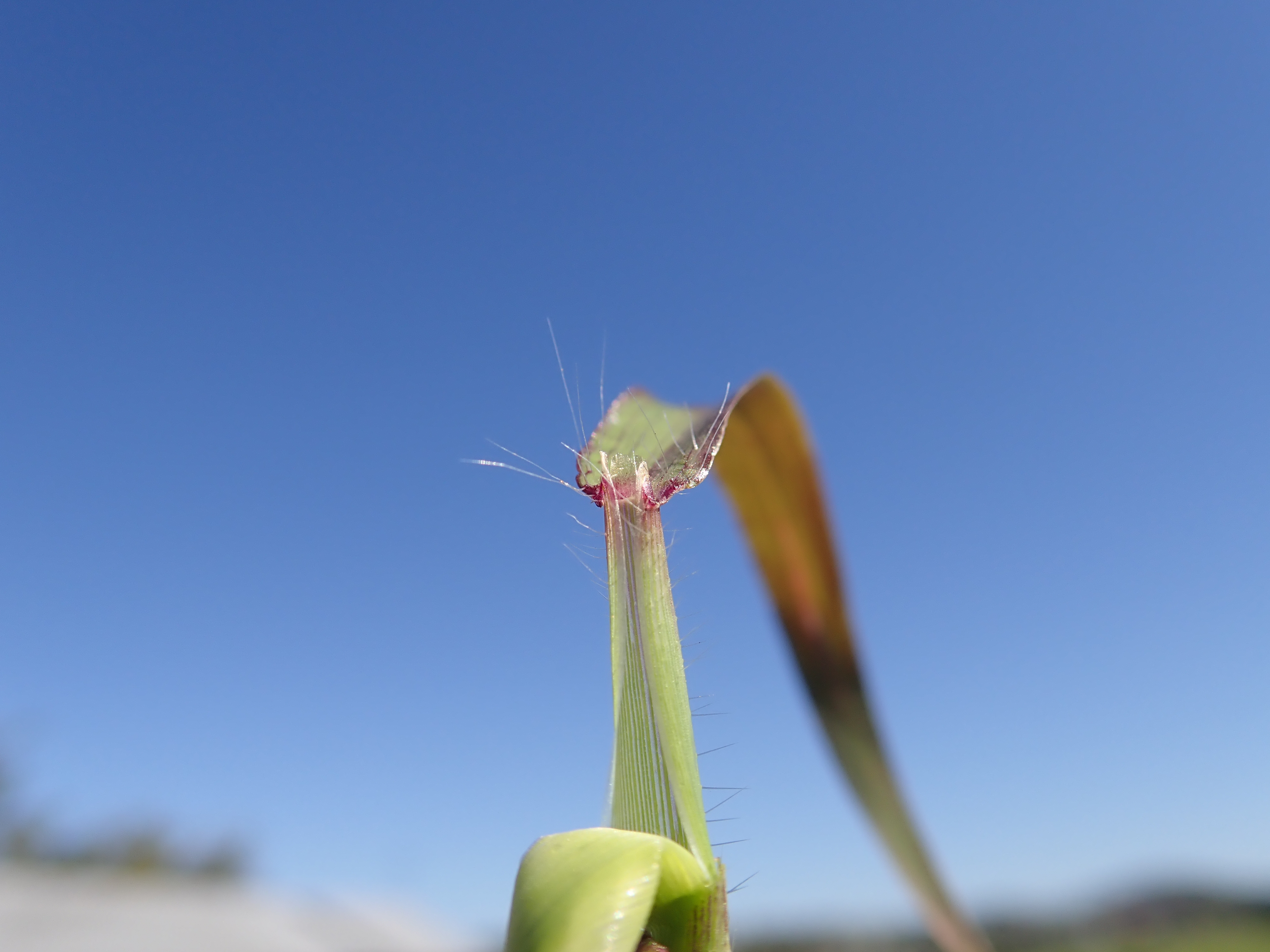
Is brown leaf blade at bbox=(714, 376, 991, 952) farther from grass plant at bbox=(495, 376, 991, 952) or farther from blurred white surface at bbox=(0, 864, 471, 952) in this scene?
blurred white surface at bbox=(0, 864, 471, 952)

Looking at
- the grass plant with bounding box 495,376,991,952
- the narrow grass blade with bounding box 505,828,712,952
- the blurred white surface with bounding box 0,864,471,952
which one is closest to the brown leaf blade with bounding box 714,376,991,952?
the grass plant with bounding box 495,376,991,952

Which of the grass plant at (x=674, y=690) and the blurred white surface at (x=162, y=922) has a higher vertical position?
the blurred white surface at (x=162, y=922)

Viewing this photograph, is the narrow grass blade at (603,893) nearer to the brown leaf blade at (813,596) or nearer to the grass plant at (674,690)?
the grass plant at (674,690)

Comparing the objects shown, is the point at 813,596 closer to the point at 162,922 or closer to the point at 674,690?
the point at 674,690

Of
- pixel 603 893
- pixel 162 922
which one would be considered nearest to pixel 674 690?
pixel 603 893

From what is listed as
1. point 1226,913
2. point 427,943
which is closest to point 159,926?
point 427,943

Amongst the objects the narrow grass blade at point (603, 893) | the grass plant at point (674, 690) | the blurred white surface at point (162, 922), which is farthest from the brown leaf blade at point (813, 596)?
the blurred white surface at point (162, 922)
